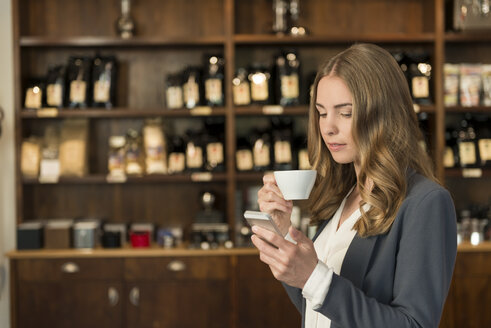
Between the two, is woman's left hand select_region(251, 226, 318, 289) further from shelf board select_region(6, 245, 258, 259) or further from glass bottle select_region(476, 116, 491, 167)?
glass bottle select_region(476, 116, 491, 167)

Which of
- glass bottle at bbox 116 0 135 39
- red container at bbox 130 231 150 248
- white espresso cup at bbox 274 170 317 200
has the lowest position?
red container at bbox 130 231 150 248

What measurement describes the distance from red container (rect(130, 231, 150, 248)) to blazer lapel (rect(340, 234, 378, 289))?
2275 mm

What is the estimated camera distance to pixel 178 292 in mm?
3314

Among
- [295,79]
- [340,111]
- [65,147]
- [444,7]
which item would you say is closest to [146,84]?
[65,147]

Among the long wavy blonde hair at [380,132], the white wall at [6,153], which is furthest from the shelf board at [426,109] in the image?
the white wall at [6,153]

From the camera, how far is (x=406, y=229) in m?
1.17

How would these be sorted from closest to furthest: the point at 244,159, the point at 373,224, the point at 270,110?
the point at 373,224, the point at 270,110, the point at 244,159

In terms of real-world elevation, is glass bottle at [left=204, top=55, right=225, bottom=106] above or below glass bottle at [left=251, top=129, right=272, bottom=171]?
above

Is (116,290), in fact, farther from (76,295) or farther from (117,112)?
(117,112)

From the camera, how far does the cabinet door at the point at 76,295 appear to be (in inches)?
130

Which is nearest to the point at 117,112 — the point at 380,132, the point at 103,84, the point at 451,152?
the point at 103,84

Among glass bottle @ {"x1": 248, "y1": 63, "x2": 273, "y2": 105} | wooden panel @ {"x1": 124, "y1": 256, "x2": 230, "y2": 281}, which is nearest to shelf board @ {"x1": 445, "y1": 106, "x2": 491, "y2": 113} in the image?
glass bottle @ {"x1": 248, "y1": 63, "x2": 273, "y2": 105}

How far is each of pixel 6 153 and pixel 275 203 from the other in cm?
279

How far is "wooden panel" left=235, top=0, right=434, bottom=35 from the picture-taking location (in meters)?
3.71
